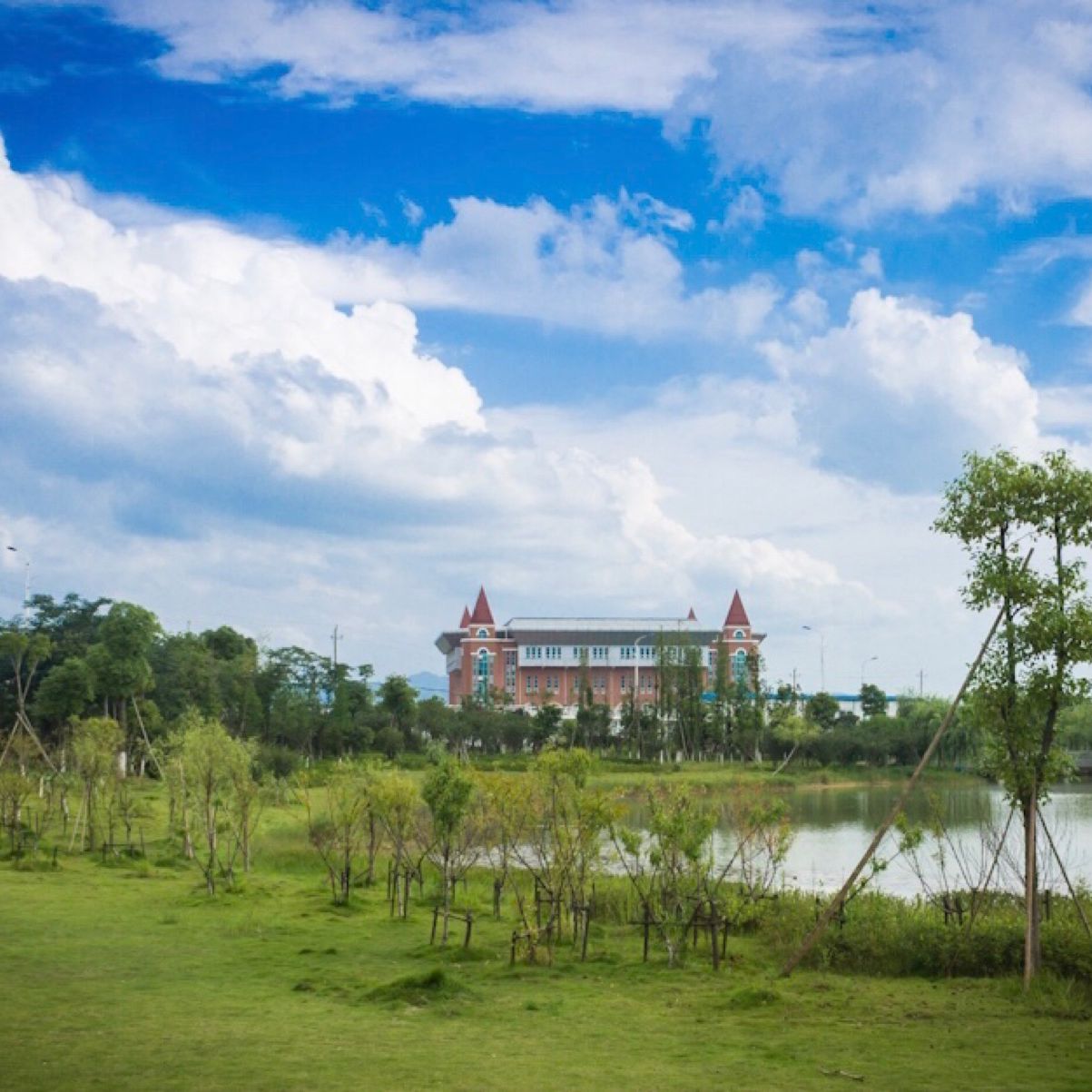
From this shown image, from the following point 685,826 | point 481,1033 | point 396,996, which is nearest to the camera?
point 481,1033

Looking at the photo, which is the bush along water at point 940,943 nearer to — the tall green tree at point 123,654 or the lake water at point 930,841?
the lake water at point 930,841

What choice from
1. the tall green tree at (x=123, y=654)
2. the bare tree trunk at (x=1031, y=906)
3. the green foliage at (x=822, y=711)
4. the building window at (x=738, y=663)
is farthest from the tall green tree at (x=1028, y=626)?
the building window at (x=738, y=663)

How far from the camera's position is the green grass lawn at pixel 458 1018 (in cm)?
973

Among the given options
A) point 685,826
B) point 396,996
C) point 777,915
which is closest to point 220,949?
point 396,996

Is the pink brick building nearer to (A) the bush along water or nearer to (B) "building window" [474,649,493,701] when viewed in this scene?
(B) "building window" [474,649,493,701]

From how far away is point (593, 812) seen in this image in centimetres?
1584

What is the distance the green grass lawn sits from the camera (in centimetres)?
973

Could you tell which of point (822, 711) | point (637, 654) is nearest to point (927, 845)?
point (822, 711)

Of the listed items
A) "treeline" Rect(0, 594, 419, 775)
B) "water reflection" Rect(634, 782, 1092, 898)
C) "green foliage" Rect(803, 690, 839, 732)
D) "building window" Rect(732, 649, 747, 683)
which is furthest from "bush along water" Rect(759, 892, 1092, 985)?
"building window" Rect(732, 649, 747, 683)

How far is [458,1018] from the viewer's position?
473 inches

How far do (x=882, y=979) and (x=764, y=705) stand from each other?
5520 cm

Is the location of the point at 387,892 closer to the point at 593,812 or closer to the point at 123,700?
the point at 593,812

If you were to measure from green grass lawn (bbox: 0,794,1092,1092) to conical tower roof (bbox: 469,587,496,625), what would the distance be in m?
78.0

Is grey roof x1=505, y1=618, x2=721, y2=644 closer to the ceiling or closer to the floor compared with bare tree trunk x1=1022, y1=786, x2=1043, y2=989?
closer to the ceiling
